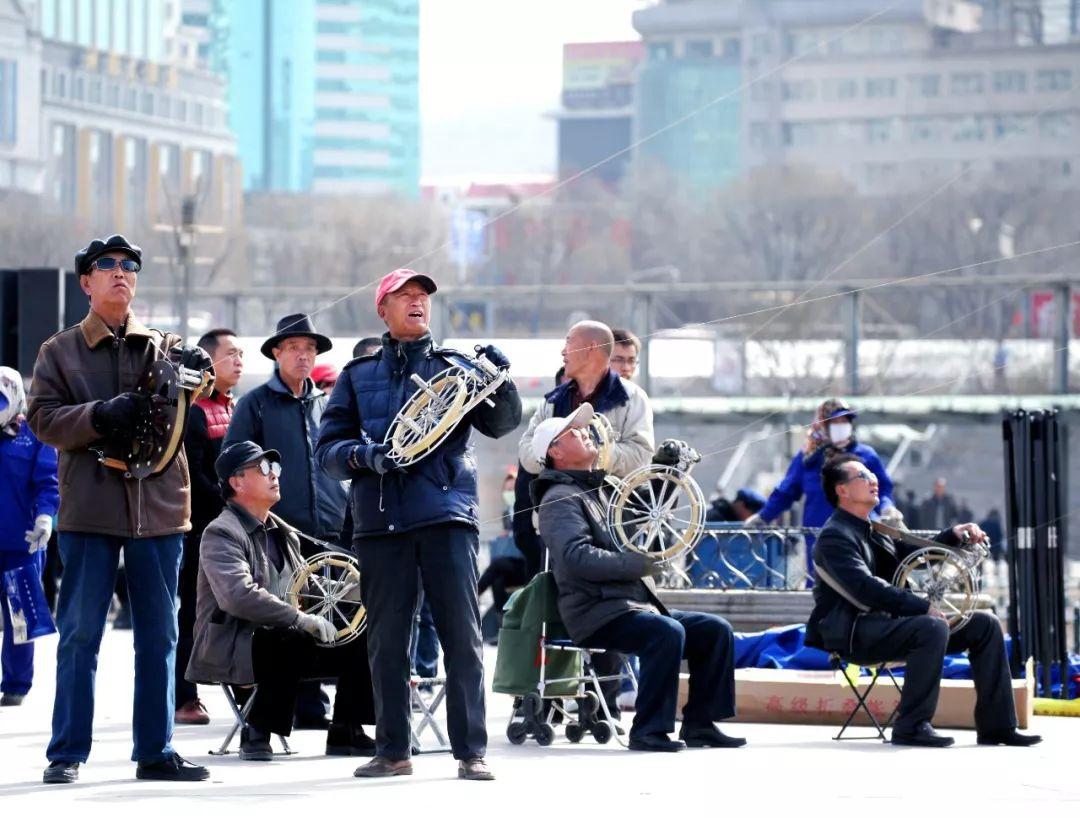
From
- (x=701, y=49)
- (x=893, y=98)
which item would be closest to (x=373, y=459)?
(x=893, y=98)

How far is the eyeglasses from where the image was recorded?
7871 millimetres

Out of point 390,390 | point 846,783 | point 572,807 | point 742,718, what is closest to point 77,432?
point 390,390

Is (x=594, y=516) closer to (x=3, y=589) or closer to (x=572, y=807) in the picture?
(x=572, y=807)

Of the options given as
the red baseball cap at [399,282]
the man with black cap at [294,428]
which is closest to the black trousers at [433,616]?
the red baseball cap at [399,282]

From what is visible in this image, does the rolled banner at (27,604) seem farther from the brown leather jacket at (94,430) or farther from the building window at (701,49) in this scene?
the building window at (701,49)

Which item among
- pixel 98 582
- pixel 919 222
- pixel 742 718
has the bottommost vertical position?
pixel 742 718

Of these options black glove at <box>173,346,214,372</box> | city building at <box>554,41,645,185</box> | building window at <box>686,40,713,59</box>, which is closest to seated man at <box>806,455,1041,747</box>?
black glove at <box>173,346,214,372</box>

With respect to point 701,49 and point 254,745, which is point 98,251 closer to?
point 254,745

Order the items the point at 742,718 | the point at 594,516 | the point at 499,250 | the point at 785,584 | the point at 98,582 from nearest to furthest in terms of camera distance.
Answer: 1. the point at 98,582
2. the point at 594,516
3. the point at 742,718
4. the point at 785,584
5. the point at 499,250

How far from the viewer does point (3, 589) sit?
9.67 metres

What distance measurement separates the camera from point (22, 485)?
9.51m

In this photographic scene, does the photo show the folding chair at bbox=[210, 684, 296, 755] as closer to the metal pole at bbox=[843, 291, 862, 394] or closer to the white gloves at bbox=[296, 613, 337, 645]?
the white gloves at bbox=[296, 613, 337, 645]

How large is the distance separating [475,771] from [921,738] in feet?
7.10

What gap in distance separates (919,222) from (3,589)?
285ft
